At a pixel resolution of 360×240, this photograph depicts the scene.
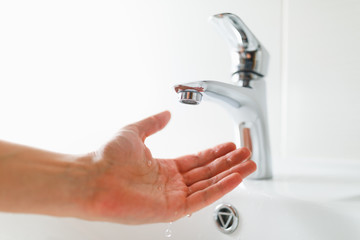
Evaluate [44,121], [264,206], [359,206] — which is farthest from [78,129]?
[359,206]

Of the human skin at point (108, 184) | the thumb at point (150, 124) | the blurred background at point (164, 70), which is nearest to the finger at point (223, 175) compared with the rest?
the human skin at point (108, 184)

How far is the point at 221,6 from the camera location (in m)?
0.71

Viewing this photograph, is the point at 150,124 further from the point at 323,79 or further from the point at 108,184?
the point at 323,79

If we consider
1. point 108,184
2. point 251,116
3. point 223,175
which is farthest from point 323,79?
point 108,184

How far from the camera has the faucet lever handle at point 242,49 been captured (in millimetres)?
A: 450

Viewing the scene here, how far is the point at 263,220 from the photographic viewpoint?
0.45m

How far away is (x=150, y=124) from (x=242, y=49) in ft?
0.59

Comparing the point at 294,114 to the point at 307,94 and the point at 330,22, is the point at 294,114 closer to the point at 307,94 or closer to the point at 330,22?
the point at 307,94

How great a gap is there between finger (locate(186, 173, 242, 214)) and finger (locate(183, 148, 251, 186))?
0.22 ft

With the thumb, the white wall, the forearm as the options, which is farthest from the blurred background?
the forearm

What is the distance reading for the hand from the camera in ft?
1.19

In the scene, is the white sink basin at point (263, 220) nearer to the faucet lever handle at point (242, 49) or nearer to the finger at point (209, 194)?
the finger at point (209, 194)

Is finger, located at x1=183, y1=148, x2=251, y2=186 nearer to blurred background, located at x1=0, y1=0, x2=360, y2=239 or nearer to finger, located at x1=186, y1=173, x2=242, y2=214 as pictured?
finger, located at x1=186, y1=173, x2=242, y2=214

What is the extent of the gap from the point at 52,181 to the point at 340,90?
1.75ft
